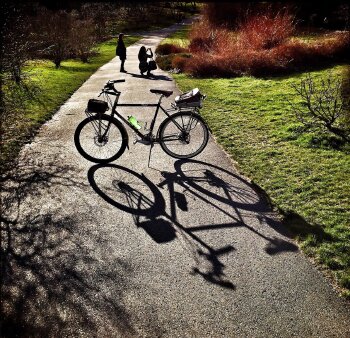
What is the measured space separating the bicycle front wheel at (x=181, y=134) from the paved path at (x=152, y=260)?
50 cm

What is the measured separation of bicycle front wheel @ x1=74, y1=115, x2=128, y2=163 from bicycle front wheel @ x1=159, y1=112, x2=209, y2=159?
82 cm

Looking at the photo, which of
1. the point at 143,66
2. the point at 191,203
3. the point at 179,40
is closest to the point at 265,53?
the point at 143,66

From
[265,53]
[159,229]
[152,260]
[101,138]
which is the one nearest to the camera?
[152,260]

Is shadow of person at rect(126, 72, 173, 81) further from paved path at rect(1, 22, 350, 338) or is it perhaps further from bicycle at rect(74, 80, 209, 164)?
paved path at rect(1, 22, 350, 338)

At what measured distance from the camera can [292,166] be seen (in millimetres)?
5965

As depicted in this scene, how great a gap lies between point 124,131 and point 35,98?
694 centimetres

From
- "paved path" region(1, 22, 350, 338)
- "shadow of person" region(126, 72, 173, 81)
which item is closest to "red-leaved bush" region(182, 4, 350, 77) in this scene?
"shadow of person" region(126, 72, 173, 81)

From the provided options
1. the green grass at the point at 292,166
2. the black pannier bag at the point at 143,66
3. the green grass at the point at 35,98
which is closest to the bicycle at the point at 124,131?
the green grass at the point at 292,166

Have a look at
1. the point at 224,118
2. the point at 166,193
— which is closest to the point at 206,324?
the point at 166,193

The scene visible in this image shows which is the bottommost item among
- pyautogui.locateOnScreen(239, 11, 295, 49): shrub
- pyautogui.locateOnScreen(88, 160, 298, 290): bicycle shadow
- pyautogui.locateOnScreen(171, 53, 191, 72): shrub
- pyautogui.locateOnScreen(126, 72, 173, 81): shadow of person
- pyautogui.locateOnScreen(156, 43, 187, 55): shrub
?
pyautogui.locateOnScreen(88, 160, 298, 290): bicycle shadow

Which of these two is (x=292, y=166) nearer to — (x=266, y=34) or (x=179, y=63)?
(x=179, y=63)

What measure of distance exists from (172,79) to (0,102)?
25.9 ft

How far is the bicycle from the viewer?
5699mm

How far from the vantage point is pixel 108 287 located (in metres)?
3.39
